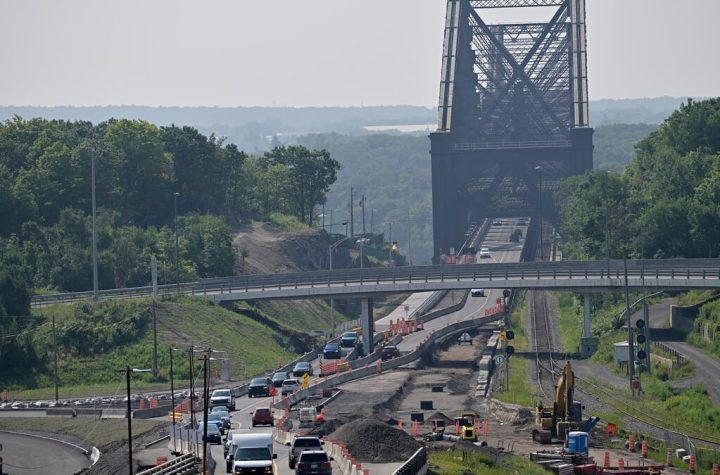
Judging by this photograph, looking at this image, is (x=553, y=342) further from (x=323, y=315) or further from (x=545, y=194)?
(x=545, y=194)

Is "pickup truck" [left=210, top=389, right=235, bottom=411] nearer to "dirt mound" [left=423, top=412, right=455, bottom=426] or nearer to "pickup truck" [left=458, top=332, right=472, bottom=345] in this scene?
"dirt mound" [left=423, top=412, right=455, bottom=426]

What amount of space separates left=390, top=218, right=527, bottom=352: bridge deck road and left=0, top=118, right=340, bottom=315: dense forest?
1719cm

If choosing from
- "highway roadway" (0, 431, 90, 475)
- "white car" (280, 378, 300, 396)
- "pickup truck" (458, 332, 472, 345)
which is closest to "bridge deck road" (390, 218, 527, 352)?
"pickup truck" (458, 332, 472, 345)

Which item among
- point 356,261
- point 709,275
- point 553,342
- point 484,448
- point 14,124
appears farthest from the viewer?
point 356,261

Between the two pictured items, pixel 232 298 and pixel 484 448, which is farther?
pixel 232 298

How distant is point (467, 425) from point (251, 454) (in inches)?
768

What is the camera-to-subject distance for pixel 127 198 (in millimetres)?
150375

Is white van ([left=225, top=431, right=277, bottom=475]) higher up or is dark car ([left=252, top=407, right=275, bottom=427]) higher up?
white van ([left=225, top=431, right=277, bottom=475])

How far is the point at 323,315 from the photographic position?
465 ft

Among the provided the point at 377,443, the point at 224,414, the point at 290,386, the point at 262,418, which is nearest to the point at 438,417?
the point at 262,418

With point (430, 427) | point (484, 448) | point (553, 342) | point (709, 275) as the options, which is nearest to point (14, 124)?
point (553, 342)

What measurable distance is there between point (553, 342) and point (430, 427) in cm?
4349

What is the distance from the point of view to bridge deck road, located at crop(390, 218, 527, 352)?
405 ft

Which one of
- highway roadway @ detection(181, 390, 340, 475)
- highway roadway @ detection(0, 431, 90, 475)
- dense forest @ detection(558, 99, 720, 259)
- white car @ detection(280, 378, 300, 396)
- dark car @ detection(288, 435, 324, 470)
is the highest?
dense forest @ detection(558, 99, 720, 259)
